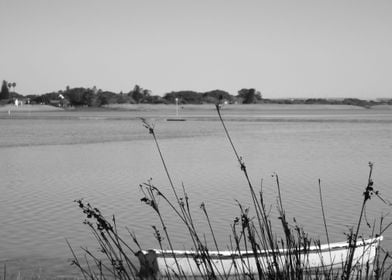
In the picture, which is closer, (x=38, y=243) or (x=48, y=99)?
(x=38, y=243)

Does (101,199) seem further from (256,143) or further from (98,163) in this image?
(256,143)

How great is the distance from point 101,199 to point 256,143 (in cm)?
2145

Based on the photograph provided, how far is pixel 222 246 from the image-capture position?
1052 centimetres

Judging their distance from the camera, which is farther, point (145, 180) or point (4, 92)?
point (4, 92)

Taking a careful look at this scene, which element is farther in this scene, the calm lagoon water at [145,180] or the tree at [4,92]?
the tree at [4,92]

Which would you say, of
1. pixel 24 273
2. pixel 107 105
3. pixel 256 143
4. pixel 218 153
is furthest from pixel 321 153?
pixel 107 105

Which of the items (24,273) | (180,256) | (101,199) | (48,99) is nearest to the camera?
(180,256)

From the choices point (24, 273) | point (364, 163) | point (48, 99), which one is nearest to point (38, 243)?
point (24, 273)

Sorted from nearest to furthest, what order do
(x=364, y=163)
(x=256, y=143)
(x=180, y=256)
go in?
(x=180, y=256) < (x=364, y=163) < (x=256, y=143)

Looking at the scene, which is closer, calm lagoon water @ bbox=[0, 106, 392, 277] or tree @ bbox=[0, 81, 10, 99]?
calm lagoon water @ bbox=[0, 106, 392, 277]

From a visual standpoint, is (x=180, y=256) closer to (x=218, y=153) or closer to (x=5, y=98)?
(x=218, y=153)

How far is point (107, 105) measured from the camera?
17300cm

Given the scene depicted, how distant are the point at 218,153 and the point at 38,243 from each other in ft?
60.0

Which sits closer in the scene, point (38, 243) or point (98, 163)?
point (38, 243)
